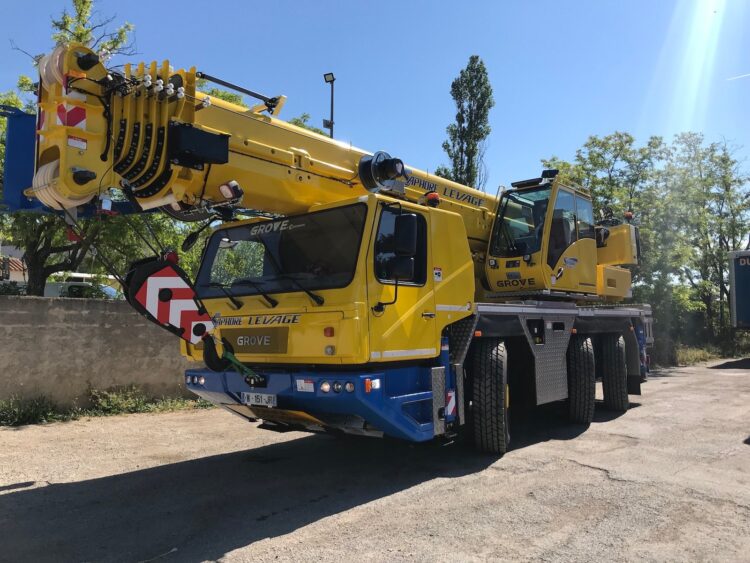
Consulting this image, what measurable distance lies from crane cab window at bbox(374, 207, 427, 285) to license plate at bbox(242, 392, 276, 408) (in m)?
1.44

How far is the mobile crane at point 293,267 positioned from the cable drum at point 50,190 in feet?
0.05

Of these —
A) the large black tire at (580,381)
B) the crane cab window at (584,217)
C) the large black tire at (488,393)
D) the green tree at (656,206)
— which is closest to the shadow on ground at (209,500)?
the large black tire at (488,393)

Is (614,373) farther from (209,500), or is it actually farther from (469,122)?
(469,122)

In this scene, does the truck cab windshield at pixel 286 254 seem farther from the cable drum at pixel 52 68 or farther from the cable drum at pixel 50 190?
the cable drum at pixel 52 68

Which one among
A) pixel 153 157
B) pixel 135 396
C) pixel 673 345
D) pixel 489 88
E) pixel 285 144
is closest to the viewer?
pixel 153 157

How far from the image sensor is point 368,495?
507 centimetres

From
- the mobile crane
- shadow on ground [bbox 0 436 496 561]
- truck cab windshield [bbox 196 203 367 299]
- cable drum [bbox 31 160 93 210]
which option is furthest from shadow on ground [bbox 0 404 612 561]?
cable drum [bbox 31 160 93 210]

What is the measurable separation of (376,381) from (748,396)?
32.4ft

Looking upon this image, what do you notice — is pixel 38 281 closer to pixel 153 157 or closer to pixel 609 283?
pixel 153 157

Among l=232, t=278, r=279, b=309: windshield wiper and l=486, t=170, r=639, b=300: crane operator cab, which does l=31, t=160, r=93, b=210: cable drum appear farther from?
l=486, t=170, r=639, b=300: crane operator cab

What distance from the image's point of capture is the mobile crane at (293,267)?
14.0 feet

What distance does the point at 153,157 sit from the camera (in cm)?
434

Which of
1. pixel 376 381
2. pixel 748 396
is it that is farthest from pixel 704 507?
pixel 748 396

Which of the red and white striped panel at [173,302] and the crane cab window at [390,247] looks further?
the crane cab window at [390,247]
